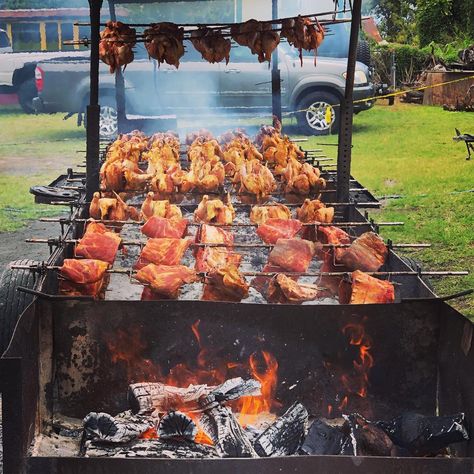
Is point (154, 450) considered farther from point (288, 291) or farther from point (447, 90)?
point (447, 90)

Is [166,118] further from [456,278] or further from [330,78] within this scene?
[330,78]

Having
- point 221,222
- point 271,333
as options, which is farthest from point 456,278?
point 271,333

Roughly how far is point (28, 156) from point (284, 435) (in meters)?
14.1

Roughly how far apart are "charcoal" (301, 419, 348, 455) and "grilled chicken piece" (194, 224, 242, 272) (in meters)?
1.16

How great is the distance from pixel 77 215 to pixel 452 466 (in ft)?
11.8

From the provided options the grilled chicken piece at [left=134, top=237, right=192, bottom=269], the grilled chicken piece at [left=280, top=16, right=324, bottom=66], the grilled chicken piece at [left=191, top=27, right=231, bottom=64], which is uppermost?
the grilled chicken piece at [left=280, top=16, right=324, bottom=66]

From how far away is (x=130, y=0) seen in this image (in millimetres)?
9156

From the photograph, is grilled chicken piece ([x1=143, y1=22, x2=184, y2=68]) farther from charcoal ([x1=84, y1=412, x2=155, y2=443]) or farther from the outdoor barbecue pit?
charcoal ([x1=84, y1=412, x2=155, y2=443])

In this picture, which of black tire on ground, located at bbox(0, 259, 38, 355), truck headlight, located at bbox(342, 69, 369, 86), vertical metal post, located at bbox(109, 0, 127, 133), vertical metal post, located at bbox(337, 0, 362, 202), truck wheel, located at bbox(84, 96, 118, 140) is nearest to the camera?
black tire on ground, located at bbox(0, 259, 38, 355)

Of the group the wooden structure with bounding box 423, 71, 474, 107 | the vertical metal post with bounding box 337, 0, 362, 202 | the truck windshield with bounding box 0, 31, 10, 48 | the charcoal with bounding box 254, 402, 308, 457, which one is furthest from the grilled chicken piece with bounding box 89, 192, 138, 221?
the truck windshield with bounding box 0, 31, 10, 48

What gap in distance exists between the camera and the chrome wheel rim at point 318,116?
18.2m

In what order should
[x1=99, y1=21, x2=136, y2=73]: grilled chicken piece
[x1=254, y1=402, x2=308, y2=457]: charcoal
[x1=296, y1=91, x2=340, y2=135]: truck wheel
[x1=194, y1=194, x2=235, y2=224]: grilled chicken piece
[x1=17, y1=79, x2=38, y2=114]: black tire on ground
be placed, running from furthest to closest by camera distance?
1. [x1=17, y1=79, x2=38, y2=114]: black tire on ground
2. [x1=296, y1=91, x2=340, y2=135]: truck wheel
3. [x1=99, y1=21, x2=136, y2=73]: grilled chicken piece
4. [x1=194, y1=194, x2=235, y2=224]: grilled chicken piece
5. [x1=254, y1=402, x2=308, y2=457]: charcoal

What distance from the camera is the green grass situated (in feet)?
28.9

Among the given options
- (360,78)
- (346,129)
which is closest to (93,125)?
(346,129)
